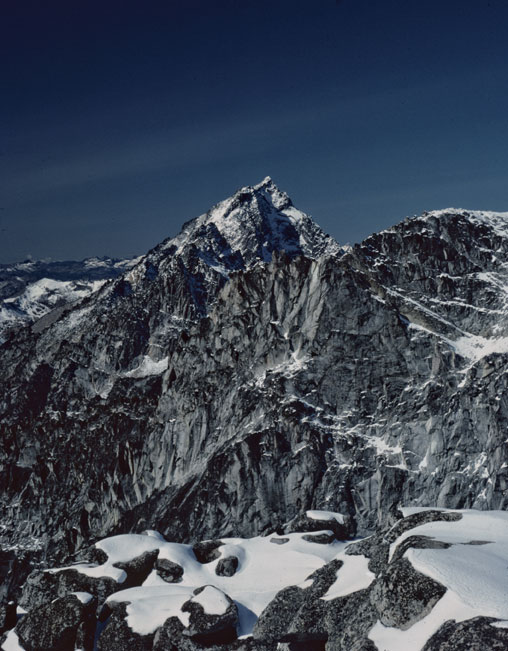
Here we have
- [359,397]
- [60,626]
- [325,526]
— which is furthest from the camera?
[359,397]

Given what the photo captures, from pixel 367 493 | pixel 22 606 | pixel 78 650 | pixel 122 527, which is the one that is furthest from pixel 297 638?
pixel 122 527

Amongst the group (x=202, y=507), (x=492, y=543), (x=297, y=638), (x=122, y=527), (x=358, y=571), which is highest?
(x=492, y=543)

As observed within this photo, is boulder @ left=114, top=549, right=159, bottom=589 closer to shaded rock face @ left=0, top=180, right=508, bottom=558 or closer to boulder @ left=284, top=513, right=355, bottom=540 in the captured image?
boulder @ left=284, top=513, right=355, bottom=540

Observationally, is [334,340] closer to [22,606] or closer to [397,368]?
[397,368]

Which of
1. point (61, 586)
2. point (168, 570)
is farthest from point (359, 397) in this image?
point (61, 586)

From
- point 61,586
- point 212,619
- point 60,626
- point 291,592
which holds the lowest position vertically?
point 60,626

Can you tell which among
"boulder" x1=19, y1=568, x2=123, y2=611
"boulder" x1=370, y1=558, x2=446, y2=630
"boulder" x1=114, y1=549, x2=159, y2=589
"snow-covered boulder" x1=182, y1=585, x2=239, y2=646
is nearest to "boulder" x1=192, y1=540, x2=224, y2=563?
"boulder" x1=114, y1=549, x2=159, y2=589

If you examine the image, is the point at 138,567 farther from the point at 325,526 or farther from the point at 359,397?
the point at 359,397

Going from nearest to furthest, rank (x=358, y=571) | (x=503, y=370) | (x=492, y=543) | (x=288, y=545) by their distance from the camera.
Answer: (x=492, y=543), (x=358, y=571), (x=288, y=545), (x=503, y=370)
